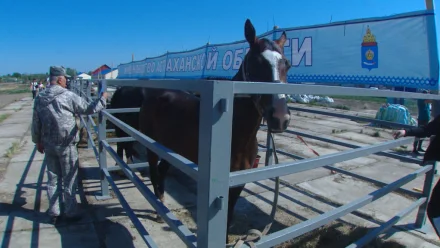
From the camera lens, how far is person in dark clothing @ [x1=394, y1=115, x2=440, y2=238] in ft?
8.78

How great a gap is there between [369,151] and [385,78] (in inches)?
61.9

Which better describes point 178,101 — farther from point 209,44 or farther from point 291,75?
point 209,44

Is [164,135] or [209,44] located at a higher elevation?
[209,44]

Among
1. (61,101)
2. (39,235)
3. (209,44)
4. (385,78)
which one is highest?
(209,44)

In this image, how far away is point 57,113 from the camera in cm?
328

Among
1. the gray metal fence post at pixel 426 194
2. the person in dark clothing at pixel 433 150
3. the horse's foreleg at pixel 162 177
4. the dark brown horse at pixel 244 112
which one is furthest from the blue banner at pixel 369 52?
the horse's foreleg at pixel 162 177

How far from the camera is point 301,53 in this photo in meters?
4.30

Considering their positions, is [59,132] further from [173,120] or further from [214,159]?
[214,159]

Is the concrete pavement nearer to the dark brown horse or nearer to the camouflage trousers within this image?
the camouflage trousers

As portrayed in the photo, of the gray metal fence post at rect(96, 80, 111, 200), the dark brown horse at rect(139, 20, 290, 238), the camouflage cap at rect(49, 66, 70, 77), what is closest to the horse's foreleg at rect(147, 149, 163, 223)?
the dark brown horse at rect(139, 20, 290, 238)

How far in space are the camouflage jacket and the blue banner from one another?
288 cm

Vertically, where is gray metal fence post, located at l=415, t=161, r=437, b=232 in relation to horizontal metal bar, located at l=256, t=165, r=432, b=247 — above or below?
below

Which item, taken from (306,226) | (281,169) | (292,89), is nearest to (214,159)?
(281,169)

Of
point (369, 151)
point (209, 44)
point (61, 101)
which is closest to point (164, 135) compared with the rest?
point (61, 101)
